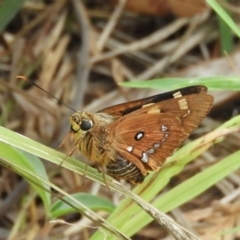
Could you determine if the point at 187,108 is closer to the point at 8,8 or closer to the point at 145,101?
the point at 145,101

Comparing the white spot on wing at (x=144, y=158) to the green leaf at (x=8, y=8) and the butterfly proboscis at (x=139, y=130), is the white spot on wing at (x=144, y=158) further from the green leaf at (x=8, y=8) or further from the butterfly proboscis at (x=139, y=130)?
the green leaf at (x=8, y=8)

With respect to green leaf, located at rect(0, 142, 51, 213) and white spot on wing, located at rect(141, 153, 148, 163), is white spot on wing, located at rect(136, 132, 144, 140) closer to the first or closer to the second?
white spot on wing, located at rect(141, 153, 148, 163)

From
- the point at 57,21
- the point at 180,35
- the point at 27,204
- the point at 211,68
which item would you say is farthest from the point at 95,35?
the point at 27,204

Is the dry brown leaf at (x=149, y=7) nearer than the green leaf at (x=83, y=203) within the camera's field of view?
No

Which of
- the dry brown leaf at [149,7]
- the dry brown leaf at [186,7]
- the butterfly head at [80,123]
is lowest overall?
the butterfly head at [80,123]

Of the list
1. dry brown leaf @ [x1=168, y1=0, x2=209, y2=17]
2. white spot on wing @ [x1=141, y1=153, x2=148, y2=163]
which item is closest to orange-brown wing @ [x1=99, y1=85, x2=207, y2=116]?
white spot on wing @ [x1=141, y1=153, x2=148, y2=163]

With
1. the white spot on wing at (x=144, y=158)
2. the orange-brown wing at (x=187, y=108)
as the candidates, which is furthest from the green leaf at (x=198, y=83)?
the white spot on wing at (x=144, y=158)

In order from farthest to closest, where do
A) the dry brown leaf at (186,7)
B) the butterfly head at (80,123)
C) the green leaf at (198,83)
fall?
the dry brown leaf at (186,7) < the green leaf at (198,83) < the butterfly head at (80,123)
